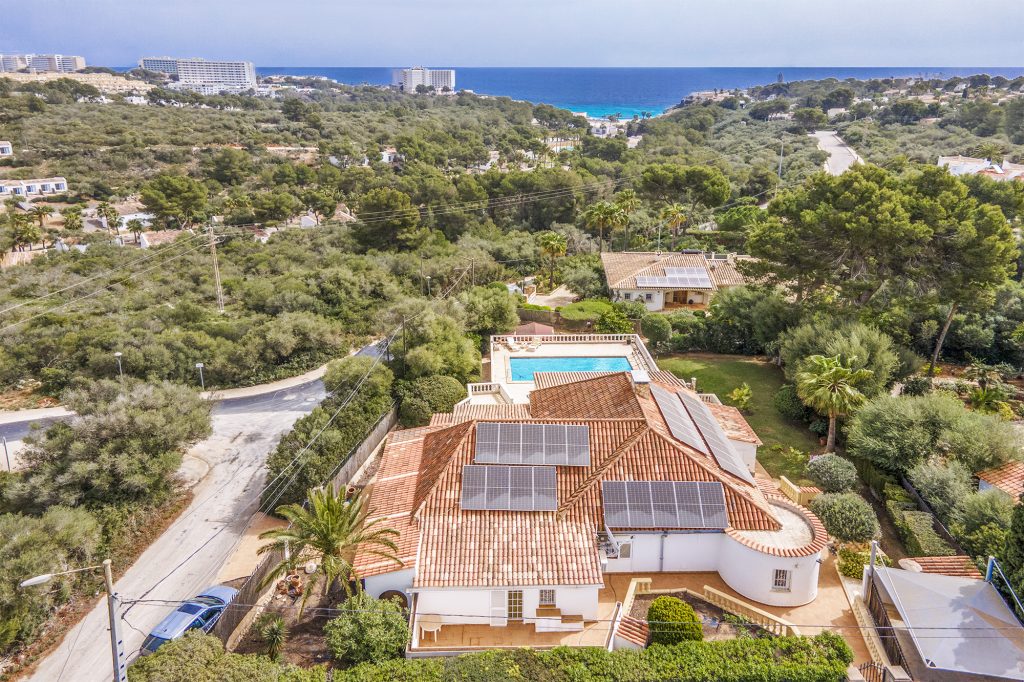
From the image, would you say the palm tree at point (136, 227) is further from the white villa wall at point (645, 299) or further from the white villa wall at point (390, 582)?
the white villa wall at point (390, 582)

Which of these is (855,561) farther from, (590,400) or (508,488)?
(508,488)

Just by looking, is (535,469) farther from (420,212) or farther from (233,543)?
(420,212)

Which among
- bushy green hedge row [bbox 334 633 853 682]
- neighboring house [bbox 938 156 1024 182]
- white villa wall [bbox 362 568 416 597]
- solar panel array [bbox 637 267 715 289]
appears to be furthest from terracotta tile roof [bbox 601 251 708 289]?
neighboring house [bbox 938 156 1024 182]

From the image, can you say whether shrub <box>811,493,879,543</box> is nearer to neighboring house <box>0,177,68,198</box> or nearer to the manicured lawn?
the manicured lawn

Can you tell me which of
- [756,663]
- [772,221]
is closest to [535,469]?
[756,663]

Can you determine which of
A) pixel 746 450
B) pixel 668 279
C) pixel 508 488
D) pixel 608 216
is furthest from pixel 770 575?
pixel 608 216

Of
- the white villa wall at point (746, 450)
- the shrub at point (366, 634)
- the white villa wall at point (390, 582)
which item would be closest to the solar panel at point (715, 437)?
the white villa wall at point (746, 450)

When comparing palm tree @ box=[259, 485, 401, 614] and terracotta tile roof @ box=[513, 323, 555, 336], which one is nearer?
palm tree @ box=[259, 485, 401, 614]

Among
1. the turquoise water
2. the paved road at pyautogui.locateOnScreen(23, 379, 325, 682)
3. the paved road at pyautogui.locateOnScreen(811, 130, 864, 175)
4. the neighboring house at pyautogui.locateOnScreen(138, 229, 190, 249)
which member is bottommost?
the paved road at pyautogui.locateOnScreen(23, 379, 325, 682)
